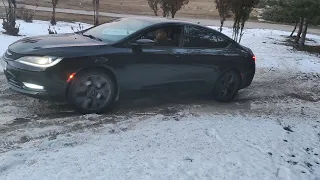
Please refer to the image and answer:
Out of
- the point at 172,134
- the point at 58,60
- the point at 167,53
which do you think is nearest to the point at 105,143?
the point at 172,134

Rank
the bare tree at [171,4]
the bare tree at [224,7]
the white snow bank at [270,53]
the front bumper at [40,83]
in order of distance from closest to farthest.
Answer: the front bumper at [40,83]
the white snow bank at [270,53]
the bare tree at [224,7]
the bare tree at [171,4]

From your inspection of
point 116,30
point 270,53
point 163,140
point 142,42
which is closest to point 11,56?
point 116,30

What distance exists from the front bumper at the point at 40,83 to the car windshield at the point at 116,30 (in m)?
1.12

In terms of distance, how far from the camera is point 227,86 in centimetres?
757

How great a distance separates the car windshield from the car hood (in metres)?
0.26

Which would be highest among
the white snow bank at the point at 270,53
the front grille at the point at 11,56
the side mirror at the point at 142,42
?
the side mirror at the point at 142,42

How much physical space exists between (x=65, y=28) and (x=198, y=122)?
1053 centimetres

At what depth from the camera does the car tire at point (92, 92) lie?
223 inches

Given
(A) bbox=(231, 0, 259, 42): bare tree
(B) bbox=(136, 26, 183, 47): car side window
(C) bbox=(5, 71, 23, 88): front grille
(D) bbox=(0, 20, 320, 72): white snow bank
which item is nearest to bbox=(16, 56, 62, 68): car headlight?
(C) bbox=(5, 71, 23, 88): front grille

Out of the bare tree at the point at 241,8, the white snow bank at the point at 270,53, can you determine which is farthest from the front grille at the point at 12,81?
the bare tree at the point at 241,8

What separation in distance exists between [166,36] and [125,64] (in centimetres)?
100

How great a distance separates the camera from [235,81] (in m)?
7.69

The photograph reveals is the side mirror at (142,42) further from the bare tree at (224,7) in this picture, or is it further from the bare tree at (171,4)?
the bare tree at (224,7)

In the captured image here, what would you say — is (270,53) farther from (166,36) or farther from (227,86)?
(166,36)
